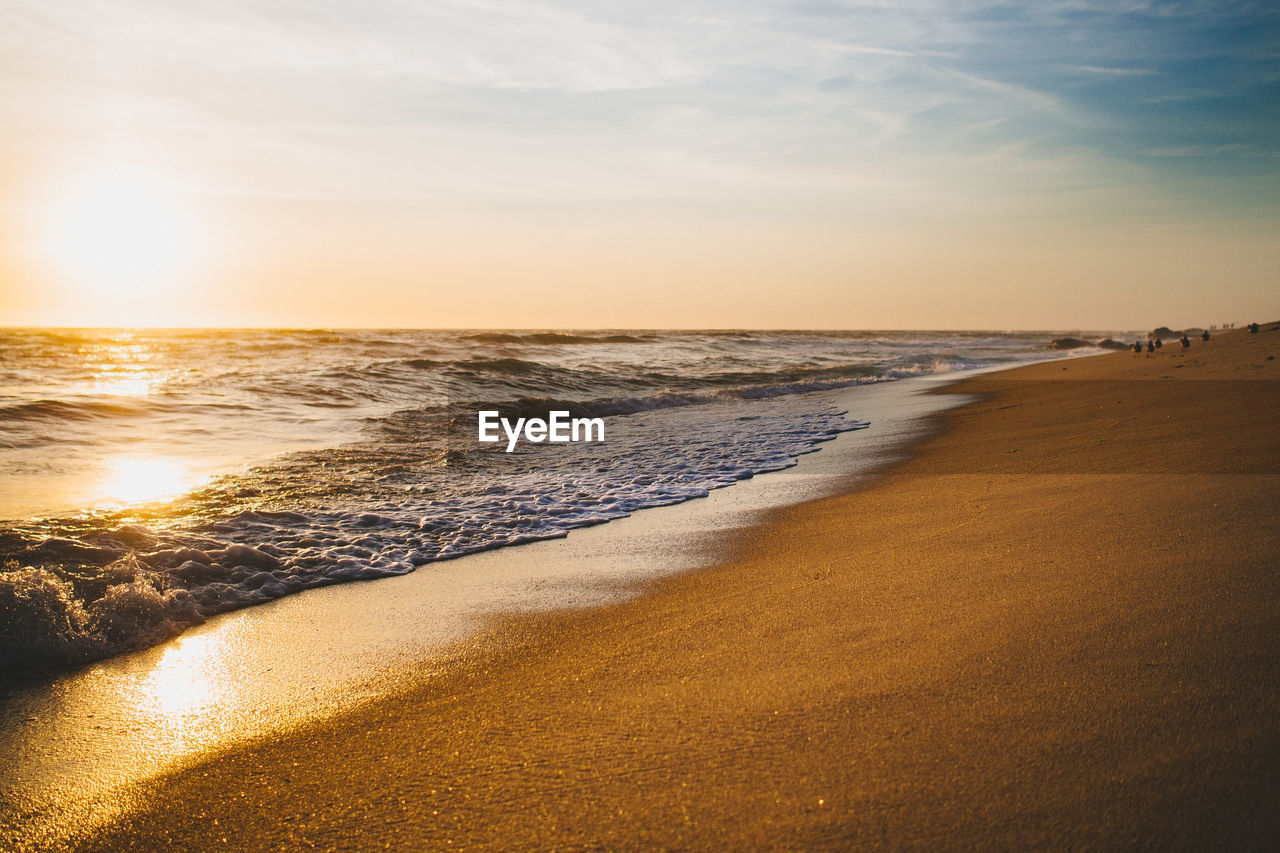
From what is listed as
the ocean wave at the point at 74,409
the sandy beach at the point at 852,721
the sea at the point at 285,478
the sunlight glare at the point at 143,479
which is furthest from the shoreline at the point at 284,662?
the ocean wave at the point at 74,409

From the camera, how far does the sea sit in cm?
377

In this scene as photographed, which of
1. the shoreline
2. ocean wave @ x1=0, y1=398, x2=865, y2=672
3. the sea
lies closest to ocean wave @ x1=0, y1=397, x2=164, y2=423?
the sea

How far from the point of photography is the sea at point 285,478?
3.77 metres

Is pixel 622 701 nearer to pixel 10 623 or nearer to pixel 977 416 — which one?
pixel 10 623

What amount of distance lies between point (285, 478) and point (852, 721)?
20.7 ft

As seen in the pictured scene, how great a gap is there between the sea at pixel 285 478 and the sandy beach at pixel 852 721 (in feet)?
5.60

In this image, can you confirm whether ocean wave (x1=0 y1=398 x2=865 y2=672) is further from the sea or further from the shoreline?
the shoreline

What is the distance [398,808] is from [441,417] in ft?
35.1

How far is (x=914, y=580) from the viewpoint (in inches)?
130

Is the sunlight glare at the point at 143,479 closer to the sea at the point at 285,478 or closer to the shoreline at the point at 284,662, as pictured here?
the sea at the point at 285,478

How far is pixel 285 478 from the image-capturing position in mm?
6918

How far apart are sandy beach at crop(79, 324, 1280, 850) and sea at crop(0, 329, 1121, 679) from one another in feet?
5.60

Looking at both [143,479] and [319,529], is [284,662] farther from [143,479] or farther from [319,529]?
[143,479]

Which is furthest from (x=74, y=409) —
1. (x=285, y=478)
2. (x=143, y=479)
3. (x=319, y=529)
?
(x=319, y=529)
